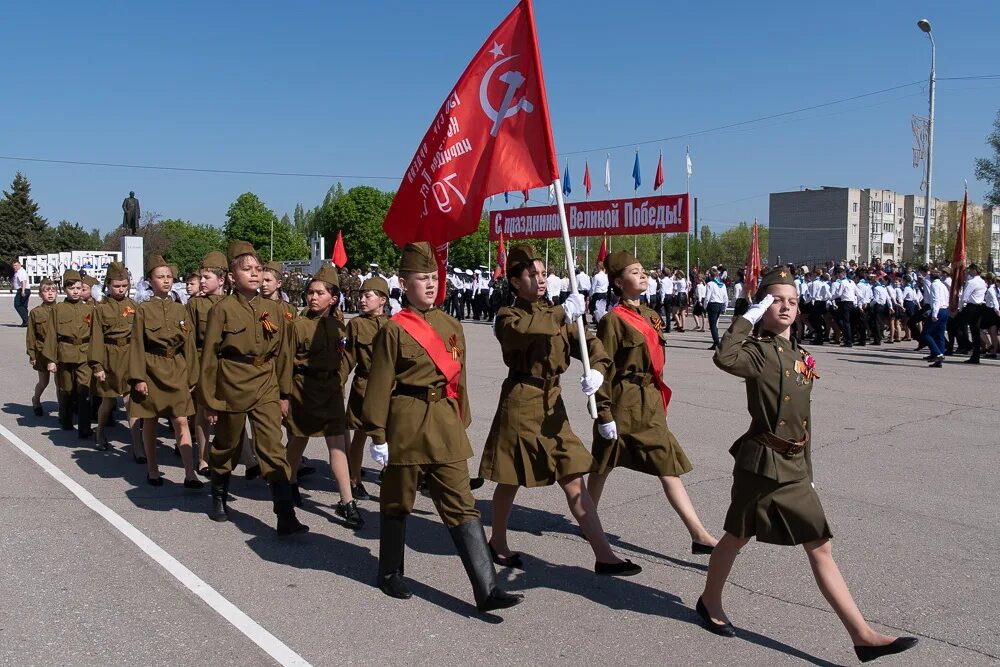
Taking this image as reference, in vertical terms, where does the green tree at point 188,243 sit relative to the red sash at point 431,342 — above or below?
above

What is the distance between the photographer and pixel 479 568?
4590mm

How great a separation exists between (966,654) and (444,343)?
283 cm

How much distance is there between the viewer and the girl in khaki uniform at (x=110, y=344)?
885 centimetres

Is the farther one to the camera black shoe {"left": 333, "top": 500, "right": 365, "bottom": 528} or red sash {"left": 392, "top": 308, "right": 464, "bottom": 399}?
black shoe {"left": 333, "top": 500, "right": 365, "bottom": 528}

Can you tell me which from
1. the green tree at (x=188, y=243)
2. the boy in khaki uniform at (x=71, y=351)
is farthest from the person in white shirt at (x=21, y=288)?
the green tree at (x=188, y=243)

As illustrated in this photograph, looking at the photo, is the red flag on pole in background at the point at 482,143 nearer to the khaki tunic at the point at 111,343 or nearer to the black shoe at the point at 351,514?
the black shoe at the point at 351,514

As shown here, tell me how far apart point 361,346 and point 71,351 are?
16.3ft

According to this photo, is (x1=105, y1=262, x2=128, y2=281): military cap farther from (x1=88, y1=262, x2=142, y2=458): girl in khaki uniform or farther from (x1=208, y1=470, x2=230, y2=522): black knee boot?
(x1=208, y1=470, x2=230, y2=522): black knee boot

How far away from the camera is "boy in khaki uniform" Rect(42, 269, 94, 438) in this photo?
9.77m

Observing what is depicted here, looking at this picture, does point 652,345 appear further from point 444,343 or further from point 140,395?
point 140,395

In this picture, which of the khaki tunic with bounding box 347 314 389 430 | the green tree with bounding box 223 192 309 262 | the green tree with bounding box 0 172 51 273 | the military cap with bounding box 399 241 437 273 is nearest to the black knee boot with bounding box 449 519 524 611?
the military cap with bounding box 399 241 437 273

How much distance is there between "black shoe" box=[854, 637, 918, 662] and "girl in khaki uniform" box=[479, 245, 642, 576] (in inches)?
58.5

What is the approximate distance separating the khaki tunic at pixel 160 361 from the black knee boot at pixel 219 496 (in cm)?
131

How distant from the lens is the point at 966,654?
408 centimetres
